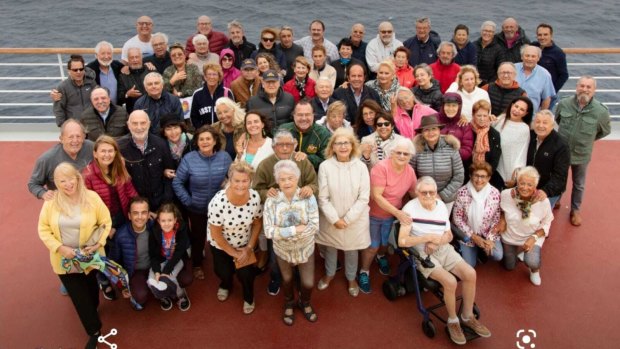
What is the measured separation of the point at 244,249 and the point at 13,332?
2151mm

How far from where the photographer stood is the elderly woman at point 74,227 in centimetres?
393

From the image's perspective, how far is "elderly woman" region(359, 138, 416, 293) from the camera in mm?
4500

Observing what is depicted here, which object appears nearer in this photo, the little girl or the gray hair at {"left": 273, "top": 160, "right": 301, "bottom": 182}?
the gray hair at {"left": 273, "top": 160, "right": 301, "bottom": 182}

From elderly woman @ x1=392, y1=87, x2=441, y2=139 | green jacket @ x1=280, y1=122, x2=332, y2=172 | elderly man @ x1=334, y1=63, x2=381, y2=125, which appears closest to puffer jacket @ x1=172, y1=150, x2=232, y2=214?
green jacket @ x1=280, y1=122, x2=332, y2=172

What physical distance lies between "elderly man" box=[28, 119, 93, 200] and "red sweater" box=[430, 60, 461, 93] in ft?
14.5

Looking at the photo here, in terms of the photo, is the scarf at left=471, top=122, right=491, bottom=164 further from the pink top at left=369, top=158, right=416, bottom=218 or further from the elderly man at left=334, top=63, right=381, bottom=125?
the elderly man at left=334, top=63, right=381, bottom=125

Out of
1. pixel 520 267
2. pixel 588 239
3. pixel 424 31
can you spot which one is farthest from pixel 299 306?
pixel 424 31

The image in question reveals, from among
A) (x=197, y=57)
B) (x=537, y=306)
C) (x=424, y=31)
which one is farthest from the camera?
(x=424, y=31)

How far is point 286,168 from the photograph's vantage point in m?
4.06

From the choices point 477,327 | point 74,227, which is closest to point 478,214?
point 477,327

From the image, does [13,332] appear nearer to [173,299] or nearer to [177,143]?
[173,299]

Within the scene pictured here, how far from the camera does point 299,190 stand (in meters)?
4.25

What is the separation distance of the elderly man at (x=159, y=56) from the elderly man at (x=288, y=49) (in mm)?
1552

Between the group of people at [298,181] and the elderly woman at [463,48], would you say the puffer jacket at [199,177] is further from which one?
the elderly woman at [463,48]
